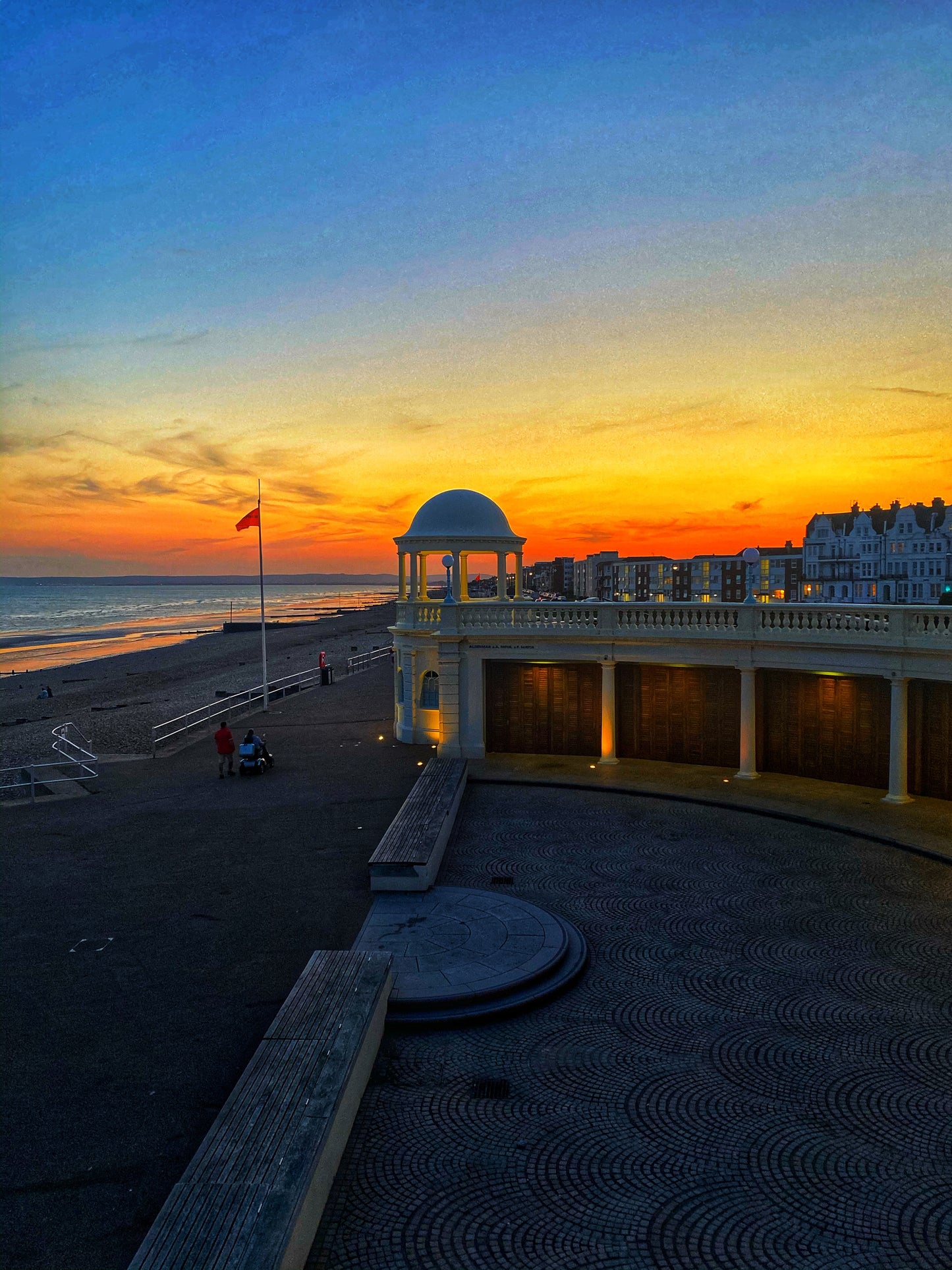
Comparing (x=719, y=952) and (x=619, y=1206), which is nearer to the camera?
(x=619, y=1206)

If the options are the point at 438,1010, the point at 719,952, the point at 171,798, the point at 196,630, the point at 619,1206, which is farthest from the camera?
the point at 196,630

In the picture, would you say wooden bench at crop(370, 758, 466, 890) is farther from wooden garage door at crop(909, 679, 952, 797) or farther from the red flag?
the red flag

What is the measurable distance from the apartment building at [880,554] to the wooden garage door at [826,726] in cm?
10339

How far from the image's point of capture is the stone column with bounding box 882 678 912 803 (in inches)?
767

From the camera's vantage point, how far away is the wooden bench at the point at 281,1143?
5855mm

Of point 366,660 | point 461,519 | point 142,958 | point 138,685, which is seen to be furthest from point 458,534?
point 138,685

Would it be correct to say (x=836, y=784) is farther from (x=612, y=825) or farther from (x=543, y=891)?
(x=543, y=891)

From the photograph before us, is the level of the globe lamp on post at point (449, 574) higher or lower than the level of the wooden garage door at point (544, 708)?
higher

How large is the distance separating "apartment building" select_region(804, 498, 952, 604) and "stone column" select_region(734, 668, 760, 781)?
342 ft

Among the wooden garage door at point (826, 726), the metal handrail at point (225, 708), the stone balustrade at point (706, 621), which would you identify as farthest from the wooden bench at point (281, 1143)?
the metal handrail at point (225, 708)

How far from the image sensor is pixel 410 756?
82.6 feet

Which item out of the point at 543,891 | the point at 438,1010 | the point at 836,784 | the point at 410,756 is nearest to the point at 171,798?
the point at 410,756

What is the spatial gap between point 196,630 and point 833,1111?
127 metres

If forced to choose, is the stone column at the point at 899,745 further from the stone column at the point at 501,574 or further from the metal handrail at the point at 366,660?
the metal handrail at the point at 366,660
